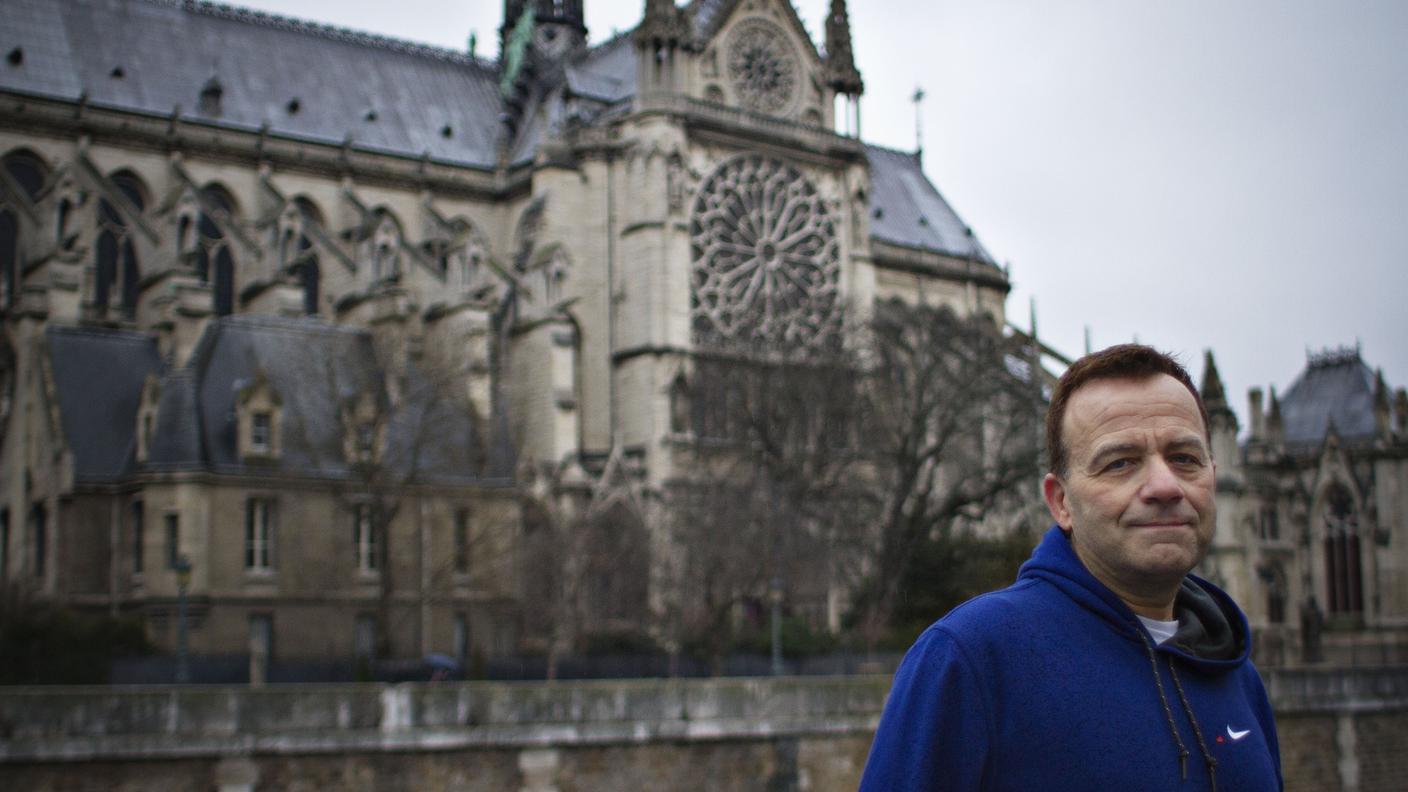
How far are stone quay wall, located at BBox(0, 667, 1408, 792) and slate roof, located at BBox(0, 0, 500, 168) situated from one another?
31322 millimetres

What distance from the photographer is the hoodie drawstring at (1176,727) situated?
337 centimetres

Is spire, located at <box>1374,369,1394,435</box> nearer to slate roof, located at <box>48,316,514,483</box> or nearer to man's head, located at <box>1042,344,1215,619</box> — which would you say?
slate roof, located at <box>48,316,514,483</box>

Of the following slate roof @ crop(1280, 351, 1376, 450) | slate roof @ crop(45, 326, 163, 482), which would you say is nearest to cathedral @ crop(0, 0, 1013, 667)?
slate roof @ crop(45, 326, 163, 482)

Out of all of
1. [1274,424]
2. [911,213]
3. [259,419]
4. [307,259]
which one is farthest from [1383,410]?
[259,419]

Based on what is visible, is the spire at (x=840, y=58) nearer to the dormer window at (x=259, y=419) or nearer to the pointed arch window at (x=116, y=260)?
the pointed arch window at (x=116, y=260)

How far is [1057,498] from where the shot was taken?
3746mm

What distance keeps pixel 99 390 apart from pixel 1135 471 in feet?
122

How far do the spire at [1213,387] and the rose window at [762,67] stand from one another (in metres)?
15.1

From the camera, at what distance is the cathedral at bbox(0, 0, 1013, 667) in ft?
119

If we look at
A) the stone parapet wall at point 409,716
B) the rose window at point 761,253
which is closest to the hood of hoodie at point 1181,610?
the stone parapet wall at point 409,716

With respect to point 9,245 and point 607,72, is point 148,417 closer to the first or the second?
point 9,245

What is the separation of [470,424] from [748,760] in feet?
56.4

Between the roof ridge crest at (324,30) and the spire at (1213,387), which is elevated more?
the roof ridge crest at (324,30)

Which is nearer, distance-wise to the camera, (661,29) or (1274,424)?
(661,29)
